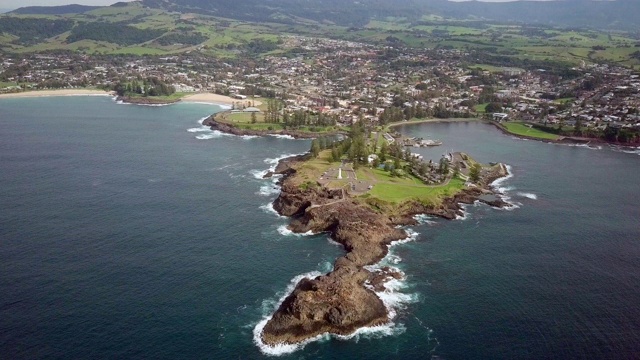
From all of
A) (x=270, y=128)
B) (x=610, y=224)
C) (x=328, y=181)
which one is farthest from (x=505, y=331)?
(x=270, y=128)

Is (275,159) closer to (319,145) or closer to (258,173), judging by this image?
(319,145)

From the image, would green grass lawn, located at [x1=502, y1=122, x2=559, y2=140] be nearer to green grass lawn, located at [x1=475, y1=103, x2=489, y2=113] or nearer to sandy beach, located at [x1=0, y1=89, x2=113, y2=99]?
green grass lawn, located at [x1=475, y1=103, x2=489, y2=113]

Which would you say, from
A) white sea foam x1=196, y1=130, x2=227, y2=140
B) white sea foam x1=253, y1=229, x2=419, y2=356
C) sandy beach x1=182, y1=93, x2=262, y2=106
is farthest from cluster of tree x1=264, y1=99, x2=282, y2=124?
white sea foam x1=253, y1=229, x2=419, y2=356

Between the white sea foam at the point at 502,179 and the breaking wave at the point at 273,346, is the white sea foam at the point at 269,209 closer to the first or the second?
the breaking wave at the point at 273,346

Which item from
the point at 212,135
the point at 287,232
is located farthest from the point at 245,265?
the point at 212,135

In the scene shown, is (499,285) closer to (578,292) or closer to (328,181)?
(578,292)
